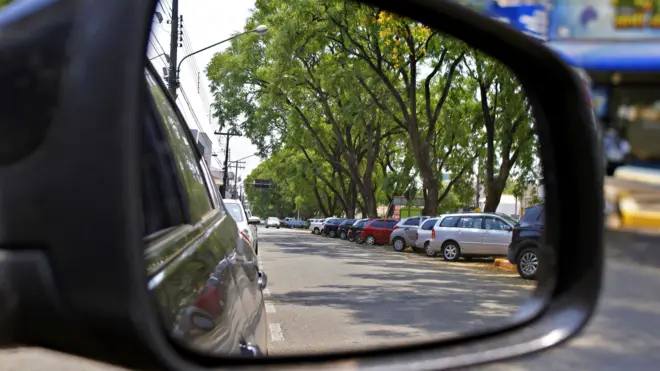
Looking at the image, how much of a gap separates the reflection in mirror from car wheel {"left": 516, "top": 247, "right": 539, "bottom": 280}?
2 cm

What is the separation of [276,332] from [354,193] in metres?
45.5

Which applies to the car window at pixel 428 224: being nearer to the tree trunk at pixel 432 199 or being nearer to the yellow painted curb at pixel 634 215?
the tree trunk at pixel 432 199

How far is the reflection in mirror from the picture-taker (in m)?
2.04

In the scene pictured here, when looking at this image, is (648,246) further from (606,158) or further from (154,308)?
(154,308)

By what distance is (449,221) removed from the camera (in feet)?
55.0

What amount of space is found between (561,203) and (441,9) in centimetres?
78

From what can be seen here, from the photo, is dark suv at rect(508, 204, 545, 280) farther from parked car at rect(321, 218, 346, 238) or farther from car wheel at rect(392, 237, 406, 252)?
parked car at rect(321, 218, 346, 238)

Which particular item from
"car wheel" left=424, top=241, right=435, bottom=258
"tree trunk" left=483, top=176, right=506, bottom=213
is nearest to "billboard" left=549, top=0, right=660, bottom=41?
"tree trunk" left=483, top=176, right=506, bottom=213

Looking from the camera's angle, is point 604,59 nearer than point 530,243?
No

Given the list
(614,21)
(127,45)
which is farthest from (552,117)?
(614,21)

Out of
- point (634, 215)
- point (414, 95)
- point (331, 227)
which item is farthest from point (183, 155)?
point (331, 227)

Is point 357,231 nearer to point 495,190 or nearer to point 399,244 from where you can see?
point 399,244

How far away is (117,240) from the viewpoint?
1.11m

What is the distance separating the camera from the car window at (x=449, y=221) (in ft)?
53.3
